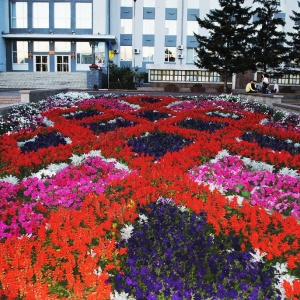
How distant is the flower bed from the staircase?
3378 centimetres

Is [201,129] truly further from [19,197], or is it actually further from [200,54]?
[200,54]

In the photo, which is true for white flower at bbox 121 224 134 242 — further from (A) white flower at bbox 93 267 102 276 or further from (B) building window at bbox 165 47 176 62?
(B) building window at bbox 165 47 176 62

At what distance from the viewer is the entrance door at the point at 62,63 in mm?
49312

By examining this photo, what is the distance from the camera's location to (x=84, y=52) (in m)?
49.0

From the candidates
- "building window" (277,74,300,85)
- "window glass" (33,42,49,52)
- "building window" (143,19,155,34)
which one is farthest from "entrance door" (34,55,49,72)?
"building window" (277,74,300,85)

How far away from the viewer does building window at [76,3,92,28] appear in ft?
158

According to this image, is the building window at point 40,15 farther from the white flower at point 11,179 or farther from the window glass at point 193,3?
the white flower at point 11,179

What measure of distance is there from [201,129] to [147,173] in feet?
15.4

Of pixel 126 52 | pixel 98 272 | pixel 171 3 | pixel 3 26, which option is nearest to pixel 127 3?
pixel 171 3

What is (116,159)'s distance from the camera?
24.6 ft

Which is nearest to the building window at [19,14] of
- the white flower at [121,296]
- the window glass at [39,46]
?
the window glass at [39,46]

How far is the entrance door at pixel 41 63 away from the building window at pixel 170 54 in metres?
14.1

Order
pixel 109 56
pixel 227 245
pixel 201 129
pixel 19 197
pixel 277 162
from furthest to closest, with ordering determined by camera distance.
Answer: pixel 109 56 < pixel 201 129 < pixel 277 162 < pixel 19 197 < pixel 227 245

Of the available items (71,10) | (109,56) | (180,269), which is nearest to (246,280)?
(180,269)
